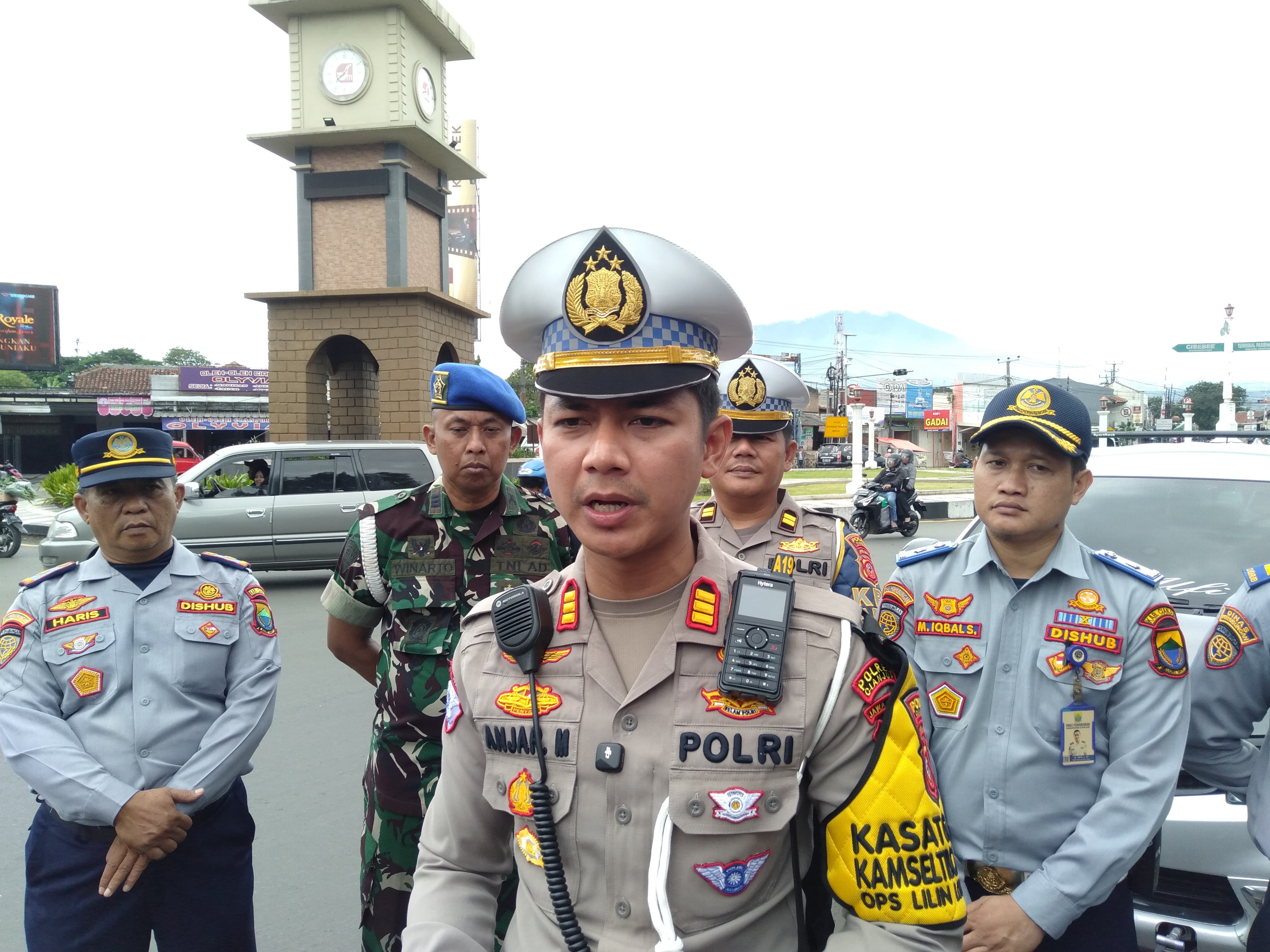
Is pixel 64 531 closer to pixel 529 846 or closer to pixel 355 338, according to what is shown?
pixel 355 338

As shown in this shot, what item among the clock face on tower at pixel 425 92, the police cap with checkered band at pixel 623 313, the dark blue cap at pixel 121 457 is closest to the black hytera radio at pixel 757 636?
the police cap with checkered band at pixel 623 313

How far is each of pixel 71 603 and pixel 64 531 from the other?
8696 millimetres

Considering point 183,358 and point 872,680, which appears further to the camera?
point 183,358

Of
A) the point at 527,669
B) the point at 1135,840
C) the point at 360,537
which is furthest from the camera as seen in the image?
the point at 360,537

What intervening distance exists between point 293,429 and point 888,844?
17790mm

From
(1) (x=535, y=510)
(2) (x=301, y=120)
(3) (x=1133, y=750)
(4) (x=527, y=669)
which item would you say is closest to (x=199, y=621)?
(1) (x=535, y=510)

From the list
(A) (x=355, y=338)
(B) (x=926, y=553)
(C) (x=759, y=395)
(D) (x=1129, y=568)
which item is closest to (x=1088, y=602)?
(D) (x=1129, y=568)

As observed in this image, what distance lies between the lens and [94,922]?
2174 millimetres

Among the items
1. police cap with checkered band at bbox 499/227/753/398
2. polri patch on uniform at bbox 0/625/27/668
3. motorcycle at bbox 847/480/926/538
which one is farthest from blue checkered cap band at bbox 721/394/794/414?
motorcycle at bbox 847/480/926/538

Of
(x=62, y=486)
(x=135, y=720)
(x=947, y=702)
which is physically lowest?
(x=62, y=486)

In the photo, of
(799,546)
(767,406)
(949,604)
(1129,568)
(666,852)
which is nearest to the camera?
(666,852)

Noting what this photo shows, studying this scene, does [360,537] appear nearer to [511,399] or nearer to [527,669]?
[511,399]

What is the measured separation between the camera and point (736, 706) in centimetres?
125

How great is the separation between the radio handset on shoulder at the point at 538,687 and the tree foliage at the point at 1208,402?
68.4 metres
